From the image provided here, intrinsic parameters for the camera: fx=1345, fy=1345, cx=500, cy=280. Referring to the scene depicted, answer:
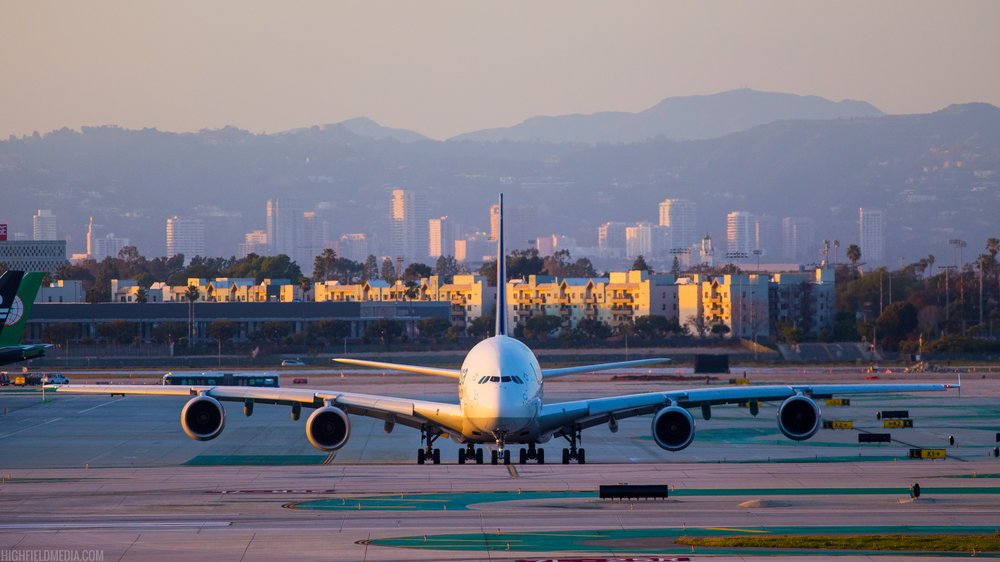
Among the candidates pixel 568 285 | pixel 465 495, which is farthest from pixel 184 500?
pixel 568 285

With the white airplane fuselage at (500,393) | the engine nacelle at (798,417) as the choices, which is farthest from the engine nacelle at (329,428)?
the engine nacelle at (798,417)

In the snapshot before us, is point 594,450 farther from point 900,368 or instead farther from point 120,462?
point 900,368

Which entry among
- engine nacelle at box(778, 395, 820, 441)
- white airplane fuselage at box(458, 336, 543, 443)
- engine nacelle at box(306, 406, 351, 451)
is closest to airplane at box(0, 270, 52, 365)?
engine nacelle at box(306, 406, 351, 451)

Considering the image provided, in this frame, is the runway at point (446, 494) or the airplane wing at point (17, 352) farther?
the airplane wing at point (17, 352)

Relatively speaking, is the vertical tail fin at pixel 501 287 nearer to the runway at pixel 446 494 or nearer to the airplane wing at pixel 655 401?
the airplane wing at pixel 655 401

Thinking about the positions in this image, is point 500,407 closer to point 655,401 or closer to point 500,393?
point 500,393

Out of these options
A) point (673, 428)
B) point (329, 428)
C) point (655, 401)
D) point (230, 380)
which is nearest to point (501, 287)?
Answer: point (655, 401)

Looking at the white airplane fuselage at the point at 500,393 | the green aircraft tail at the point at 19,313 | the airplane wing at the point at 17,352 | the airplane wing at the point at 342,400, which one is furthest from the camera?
the green aircraft tail at the point at 19,313
